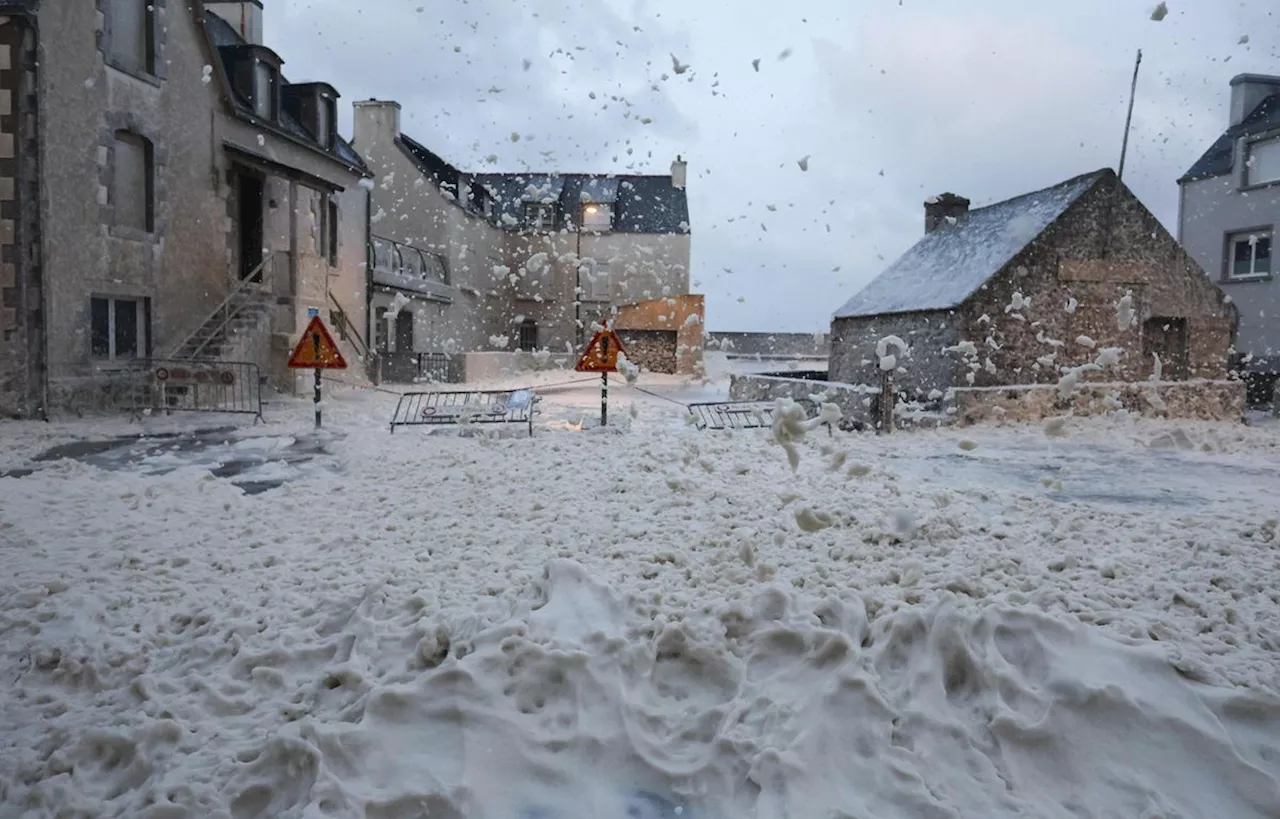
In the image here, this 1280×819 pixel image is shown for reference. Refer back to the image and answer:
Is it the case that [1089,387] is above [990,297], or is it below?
below

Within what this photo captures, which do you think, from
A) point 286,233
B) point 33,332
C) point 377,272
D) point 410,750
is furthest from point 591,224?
point 410,750

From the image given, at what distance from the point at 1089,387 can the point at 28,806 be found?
16.1m

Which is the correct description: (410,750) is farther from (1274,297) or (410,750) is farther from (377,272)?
(1274,297)

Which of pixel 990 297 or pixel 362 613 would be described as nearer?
pixel 362 613

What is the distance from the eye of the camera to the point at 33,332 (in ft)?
40.7

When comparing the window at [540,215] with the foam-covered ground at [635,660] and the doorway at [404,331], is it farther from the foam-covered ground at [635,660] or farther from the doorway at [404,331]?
the foam-covered ground at [635,660]

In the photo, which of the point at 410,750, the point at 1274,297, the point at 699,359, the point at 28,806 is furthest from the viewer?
the point at 699,359

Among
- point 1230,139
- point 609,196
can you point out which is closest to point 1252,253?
point 1230,139

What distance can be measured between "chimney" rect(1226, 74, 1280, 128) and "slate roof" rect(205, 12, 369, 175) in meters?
27.1

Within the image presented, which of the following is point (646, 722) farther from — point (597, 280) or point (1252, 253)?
point (597, 280)

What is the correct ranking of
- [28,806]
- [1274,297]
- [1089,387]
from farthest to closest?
[1274,297]
[1089,387]
[28,806]

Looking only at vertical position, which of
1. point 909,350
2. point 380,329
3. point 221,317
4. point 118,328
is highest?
point 380,329

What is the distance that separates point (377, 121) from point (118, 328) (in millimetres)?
19981

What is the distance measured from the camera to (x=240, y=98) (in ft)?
57.2
